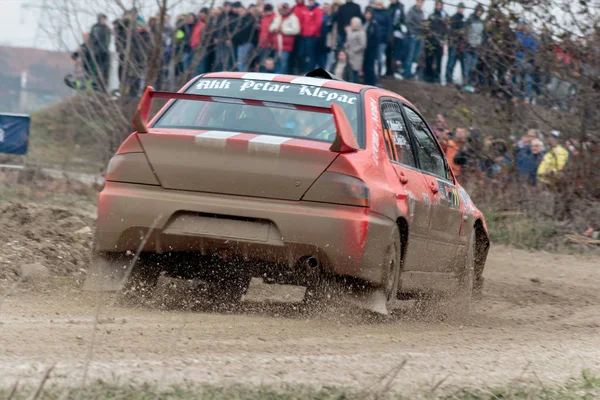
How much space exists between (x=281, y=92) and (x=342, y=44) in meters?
14.2

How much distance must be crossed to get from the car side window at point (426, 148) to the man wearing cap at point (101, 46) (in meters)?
7.88

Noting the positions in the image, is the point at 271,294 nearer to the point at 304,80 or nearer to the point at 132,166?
the point at 304,80

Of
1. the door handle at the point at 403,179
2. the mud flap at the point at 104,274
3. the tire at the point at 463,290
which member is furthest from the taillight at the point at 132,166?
the tire at the point at 463,290

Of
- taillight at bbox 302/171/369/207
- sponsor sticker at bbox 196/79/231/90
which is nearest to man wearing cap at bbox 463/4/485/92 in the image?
sponsor sticker at bbox 196/79/231/90

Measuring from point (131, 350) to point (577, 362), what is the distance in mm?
2352

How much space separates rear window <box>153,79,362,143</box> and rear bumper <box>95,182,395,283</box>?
559 millimetres

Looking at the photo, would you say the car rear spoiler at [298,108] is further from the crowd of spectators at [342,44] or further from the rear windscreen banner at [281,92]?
the crowd of spectators at [342,44]

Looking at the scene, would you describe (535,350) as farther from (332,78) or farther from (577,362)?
(332,78)

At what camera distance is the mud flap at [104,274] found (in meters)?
7.03

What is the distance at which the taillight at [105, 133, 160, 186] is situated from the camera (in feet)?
22.1

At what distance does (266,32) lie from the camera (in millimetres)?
20234

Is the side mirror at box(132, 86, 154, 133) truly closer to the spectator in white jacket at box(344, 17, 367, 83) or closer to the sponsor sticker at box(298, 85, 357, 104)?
the sponsor sticker at box(298, 85, 357, 104)

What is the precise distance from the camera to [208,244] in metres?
6.66

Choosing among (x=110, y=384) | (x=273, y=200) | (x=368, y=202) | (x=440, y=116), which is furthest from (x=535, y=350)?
(x=440, y=116)
